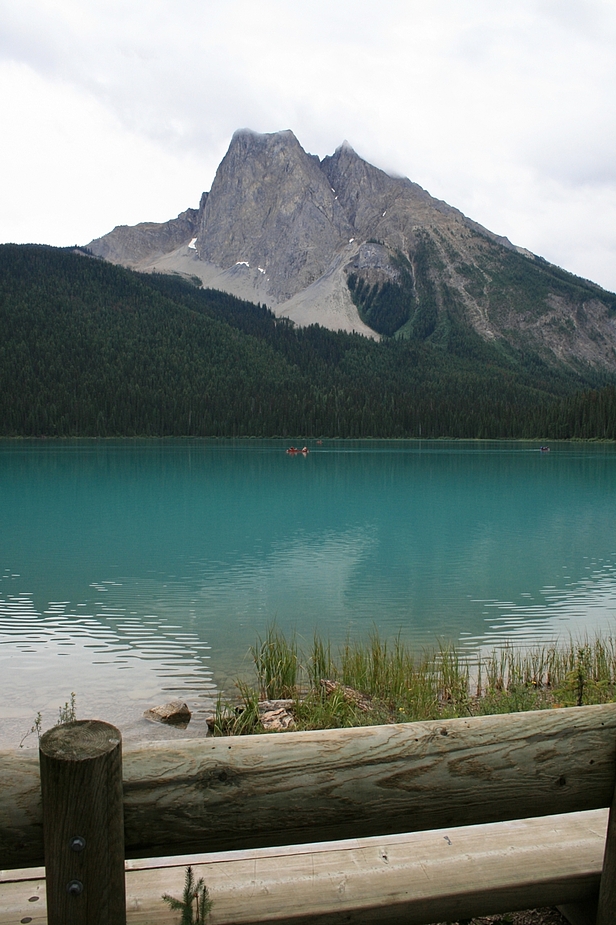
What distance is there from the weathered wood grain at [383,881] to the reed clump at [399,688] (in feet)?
15.8

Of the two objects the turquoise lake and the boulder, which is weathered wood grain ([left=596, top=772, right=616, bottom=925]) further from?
the boulder

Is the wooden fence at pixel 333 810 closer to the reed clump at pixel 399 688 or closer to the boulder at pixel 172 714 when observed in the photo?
the reed clump at pixel 399 688

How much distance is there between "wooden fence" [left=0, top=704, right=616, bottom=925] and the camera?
2.72 meters

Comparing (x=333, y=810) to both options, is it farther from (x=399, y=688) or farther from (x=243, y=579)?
(x=243, y=579)

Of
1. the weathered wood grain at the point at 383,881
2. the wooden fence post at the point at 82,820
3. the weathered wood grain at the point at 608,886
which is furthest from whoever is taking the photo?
the weathered wood grain at the point at 383,881

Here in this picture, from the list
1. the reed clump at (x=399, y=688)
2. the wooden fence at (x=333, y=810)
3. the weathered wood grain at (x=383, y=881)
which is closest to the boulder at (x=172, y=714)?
the reed clump at (x=399, y=688)

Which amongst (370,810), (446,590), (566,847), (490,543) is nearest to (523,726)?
(370,810)

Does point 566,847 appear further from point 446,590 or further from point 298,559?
point 298,559

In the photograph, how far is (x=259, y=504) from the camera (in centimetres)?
4778

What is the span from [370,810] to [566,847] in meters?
1.62

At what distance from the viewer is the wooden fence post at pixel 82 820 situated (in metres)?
2.63

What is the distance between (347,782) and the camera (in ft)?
9.76

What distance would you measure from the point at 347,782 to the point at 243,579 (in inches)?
856

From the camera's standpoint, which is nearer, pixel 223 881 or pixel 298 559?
pixel 223 881
